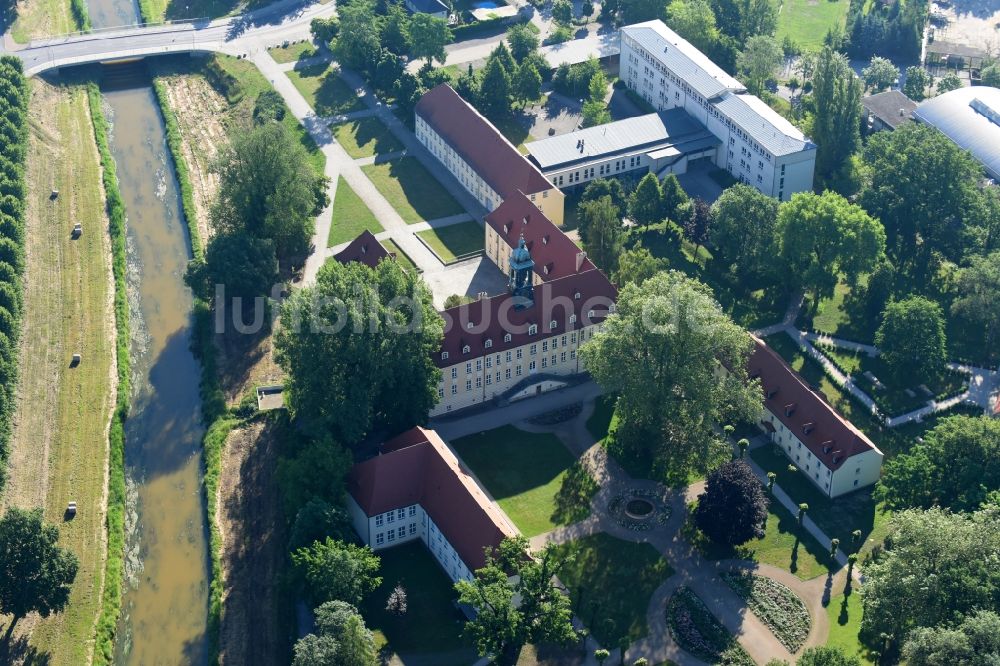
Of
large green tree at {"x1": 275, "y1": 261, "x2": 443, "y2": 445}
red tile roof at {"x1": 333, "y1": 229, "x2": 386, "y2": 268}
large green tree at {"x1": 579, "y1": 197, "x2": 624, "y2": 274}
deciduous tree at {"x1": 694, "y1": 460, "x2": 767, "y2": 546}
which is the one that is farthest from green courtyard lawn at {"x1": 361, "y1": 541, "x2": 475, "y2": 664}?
large green tree at {"x1": 579, "y1": 197, "x2": 624, "y2": 274}

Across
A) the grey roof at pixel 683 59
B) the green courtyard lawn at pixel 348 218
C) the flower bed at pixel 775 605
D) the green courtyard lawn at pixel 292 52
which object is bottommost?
the flower bed at pixel 775 605

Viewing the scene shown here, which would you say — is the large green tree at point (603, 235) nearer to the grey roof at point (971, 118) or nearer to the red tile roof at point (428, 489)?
the red tile roof at point (428, 489)

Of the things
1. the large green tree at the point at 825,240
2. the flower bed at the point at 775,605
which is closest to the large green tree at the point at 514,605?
the flower bed at the point at 775,605

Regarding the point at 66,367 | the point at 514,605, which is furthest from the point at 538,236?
the point at 66,367

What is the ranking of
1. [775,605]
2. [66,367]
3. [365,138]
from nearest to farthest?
[775,605]
[66,367]
[365,138]

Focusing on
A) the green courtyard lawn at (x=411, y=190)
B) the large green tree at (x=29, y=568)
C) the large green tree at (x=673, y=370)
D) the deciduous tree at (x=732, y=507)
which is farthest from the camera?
the green courtyard lawn at (x=411, y=190)

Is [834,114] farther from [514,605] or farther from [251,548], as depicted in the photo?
[251,548]
